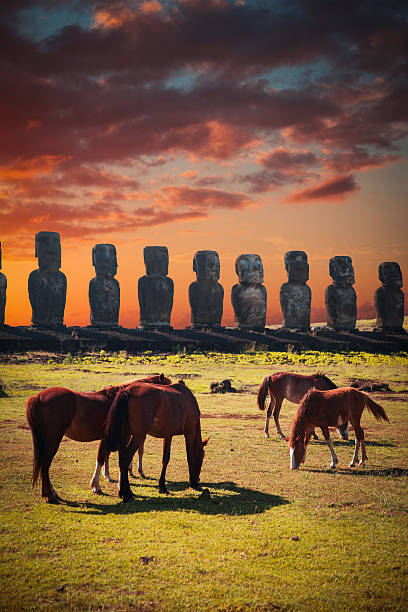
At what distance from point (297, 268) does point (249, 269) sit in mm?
3141

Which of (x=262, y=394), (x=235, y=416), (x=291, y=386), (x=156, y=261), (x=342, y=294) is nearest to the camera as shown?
(x=291, y=386)

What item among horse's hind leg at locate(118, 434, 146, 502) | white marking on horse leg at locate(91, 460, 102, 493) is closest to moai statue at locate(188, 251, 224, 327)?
white marking on horse leg at locate(91, 460, 102, 493)

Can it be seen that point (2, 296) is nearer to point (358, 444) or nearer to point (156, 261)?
point (156, 261)

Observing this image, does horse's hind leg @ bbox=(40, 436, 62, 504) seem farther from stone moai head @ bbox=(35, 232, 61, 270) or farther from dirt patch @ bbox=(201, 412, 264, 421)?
stone moai head @ bbox=(35, 232, 61, 270)

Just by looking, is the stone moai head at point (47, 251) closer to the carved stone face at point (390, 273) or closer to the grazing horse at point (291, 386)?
the carved stone face at point (390, 273)

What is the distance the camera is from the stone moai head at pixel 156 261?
1271 inches

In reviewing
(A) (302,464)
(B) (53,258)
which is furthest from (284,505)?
(B) (53,258)

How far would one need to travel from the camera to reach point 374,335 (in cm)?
3278

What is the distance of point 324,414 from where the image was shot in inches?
335

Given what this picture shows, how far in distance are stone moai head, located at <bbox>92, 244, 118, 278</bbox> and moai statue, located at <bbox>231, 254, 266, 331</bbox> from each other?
733 cm

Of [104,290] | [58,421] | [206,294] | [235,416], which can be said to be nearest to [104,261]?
[104,290]

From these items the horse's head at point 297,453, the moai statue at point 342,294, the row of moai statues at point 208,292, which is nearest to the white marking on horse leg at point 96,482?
the horse's head at point 297,453

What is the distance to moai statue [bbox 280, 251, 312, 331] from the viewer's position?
33344 mm

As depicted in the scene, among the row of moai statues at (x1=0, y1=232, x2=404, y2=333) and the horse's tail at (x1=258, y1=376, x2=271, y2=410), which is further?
the row of moai statues at (x1=0, y1=232, x2=404, y2=333)
